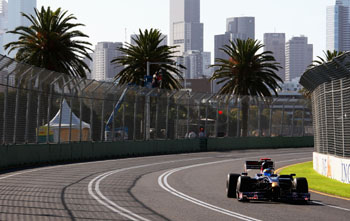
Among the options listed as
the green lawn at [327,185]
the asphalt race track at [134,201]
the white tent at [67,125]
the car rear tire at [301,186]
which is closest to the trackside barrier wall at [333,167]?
the green lawn at [327,185]

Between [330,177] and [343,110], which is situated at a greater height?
[343,110]

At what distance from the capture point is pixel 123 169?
26.9 meters

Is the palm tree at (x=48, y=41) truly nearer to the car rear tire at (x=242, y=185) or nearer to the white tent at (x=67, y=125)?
the white tent at (x=67, y=125)

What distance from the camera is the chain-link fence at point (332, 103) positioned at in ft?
67.1

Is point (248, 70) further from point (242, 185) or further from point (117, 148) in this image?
point (242, 185)

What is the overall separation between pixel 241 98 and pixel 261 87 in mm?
5690

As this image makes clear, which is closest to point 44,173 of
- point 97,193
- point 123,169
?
point 123,169

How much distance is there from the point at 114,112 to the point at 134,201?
2356cm

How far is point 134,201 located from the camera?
14984 millimetres

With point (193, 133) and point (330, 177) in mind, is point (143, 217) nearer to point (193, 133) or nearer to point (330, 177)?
point (330, 177)

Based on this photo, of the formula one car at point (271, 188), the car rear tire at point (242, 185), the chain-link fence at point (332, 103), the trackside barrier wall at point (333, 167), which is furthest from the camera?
the chain-link fence at point (332, 103)

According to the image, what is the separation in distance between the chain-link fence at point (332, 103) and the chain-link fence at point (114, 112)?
10.8 meters

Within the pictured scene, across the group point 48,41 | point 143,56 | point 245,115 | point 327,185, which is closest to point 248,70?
point 245,115

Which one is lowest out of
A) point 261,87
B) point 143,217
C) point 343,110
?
point 143,217
